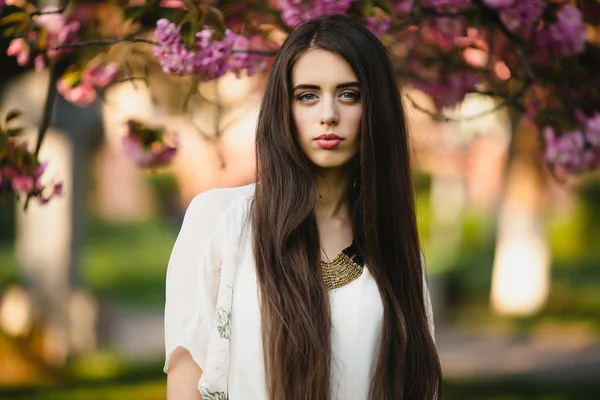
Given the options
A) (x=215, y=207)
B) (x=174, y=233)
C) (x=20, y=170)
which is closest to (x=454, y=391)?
(x=20, y=170)

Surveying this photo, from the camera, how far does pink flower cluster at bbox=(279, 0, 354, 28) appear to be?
2.64 meters

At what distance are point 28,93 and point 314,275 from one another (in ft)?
17.4

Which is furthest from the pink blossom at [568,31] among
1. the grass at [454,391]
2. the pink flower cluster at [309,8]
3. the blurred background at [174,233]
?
the grass at [454,391]

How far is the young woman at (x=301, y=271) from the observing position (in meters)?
2.12

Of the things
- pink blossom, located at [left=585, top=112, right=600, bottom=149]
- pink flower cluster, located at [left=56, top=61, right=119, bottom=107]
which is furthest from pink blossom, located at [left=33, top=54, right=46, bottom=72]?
pink blossom, located at [left=585, top=112, right=600, bottom=149]

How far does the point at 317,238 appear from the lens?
226cm

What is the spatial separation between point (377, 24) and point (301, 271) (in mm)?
846

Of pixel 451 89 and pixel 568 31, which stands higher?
pixel 568 31

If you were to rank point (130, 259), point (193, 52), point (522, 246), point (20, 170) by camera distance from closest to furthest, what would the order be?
point (193, 52), point (20, 170), point (522, 246), point (130, 259)

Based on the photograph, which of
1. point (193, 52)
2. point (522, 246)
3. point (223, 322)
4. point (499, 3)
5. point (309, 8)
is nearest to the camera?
point (223, 322)

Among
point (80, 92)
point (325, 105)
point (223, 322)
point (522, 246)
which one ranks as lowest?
point (522, 246)

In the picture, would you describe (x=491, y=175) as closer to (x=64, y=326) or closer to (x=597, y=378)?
(x=597, y=378)

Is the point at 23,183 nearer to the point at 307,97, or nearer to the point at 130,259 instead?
the point at 307,97

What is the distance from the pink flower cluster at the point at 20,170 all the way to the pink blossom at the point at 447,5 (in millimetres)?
1204
